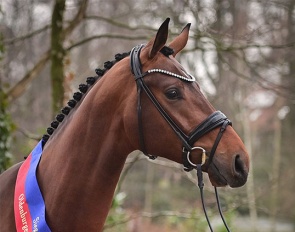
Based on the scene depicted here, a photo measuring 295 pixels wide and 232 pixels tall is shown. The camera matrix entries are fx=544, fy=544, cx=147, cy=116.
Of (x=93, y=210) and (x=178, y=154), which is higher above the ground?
(x=178, y=154)

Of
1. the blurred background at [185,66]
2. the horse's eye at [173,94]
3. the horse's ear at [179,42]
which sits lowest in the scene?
the blurred background at [185,66]

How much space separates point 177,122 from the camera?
2791mm

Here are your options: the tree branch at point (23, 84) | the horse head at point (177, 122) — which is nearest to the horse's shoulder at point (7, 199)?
the horse head at point (177, 122)

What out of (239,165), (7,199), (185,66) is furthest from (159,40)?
(185,66)

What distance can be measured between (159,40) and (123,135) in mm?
543

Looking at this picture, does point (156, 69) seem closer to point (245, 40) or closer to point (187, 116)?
point (187, 116)

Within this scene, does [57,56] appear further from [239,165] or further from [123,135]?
[239,165]

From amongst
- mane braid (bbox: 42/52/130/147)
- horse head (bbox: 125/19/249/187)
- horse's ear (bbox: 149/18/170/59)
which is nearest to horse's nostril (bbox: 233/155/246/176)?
horse head (bbox: 125/19/249/187)

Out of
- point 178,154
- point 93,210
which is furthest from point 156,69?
point 93,210

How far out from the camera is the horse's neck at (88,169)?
2916 mm

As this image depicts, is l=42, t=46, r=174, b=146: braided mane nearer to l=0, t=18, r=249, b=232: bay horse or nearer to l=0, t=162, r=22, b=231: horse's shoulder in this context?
l=0, t=18, r=249, b=232: bay horse

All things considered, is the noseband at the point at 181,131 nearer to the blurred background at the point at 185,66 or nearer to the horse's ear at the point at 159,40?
the horse's ear at the point at 159,40

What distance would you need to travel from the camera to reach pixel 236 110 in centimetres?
1340

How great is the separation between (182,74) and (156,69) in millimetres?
141
